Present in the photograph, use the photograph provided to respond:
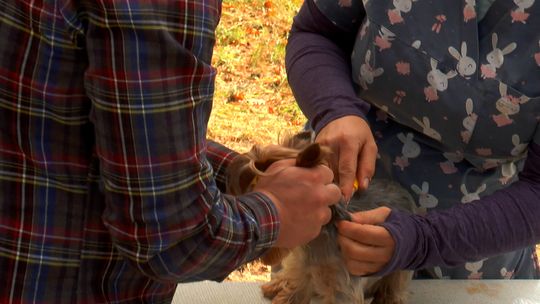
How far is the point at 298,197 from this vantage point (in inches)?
43.5

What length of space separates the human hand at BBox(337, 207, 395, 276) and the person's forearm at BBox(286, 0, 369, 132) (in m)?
0.25

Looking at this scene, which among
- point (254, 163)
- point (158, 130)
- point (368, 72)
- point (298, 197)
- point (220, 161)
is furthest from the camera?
point (368, 72)

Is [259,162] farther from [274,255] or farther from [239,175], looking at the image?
[274,255]

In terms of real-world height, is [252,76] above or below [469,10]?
below

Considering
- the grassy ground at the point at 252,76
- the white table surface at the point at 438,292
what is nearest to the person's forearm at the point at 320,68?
the white table surface at the point at 438,292

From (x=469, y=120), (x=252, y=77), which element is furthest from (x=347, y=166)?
(x=252, y=77)

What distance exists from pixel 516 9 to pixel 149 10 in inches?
35.4

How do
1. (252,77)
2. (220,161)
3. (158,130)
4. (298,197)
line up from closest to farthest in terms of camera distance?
(158,130) → (298,197) → (220,161) → (252,77)

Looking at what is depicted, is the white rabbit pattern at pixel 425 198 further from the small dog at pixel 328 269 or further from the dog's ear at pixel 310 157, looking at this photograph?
the dog's ear at pixel 310 157

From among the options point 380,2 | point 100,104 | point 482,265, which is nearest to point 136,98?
point 100,104

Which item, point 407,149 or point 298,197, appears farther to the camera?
point 407,149

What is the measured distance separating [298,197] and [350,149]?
438mm

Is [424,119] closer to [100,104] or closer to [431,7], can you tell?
[431,7]

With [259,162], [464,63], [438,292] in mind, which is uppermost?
[464,63]
